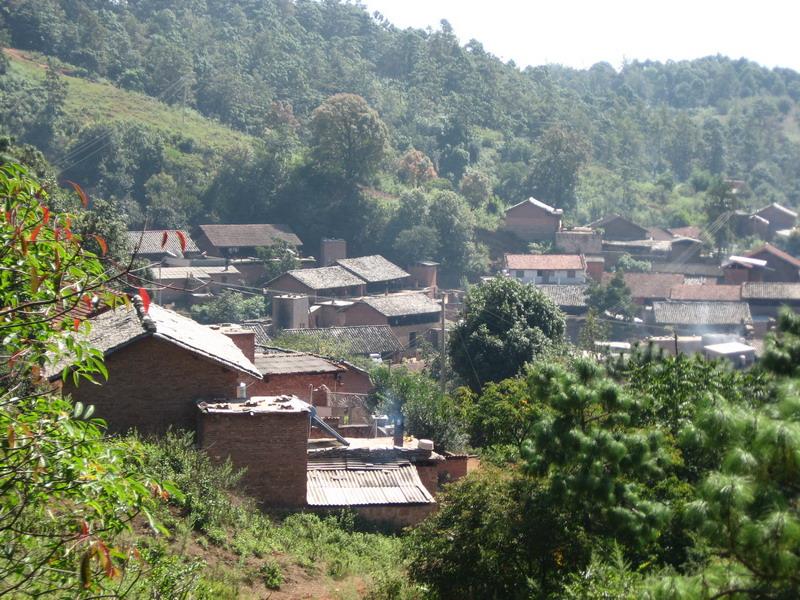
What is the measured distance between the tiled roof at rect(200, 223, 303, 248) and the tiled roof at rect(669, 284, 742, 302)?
1649 cm

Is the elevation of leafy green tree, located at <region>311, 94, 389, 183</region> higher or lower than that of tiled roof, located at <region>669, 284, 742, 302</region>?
higher

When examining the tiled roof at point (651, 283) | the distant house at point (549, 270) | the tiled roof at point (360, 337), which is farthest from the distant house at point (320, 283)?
the tiled roof at point (651, 283)

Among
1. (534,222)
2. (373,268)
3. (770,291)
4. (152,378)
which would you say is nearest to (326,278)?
(373,268)

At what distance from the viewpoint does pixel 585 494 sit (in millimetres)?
9742

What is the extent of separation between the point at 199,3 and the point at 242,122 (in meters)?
25.4

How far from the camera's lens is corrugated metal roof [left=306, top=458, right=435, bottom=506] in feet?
46.2

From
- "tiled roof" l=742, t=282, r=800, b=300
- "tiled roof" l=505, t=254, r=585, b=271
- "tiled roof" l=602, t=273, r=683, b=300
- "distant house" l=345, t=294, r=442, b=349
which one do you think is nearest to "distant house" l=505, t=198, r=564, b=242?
"tiled roof" l=505, t=254, r=585, b=271

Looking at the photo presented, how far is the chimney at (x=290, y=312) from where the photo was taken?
3709 cm

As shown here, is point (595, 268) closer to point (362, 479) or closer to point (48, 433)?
point (362, 479)

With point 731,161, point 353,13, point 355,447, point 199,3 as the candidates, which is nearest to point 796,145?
point 731,161

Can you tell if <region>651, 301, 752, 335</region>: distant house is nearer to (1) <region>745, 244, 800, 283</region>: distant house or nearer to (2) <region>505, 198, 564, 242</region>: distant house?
(1) <region>745, 244, 800, 283</region>: distant house

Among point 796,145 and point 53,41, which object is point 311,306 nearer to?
point 53,41

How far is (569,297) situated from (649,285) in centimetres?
515

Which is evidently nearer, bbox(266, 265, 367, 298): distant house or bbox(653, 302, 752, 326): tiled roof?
bbox(266, 265, 367, 298): distant house
